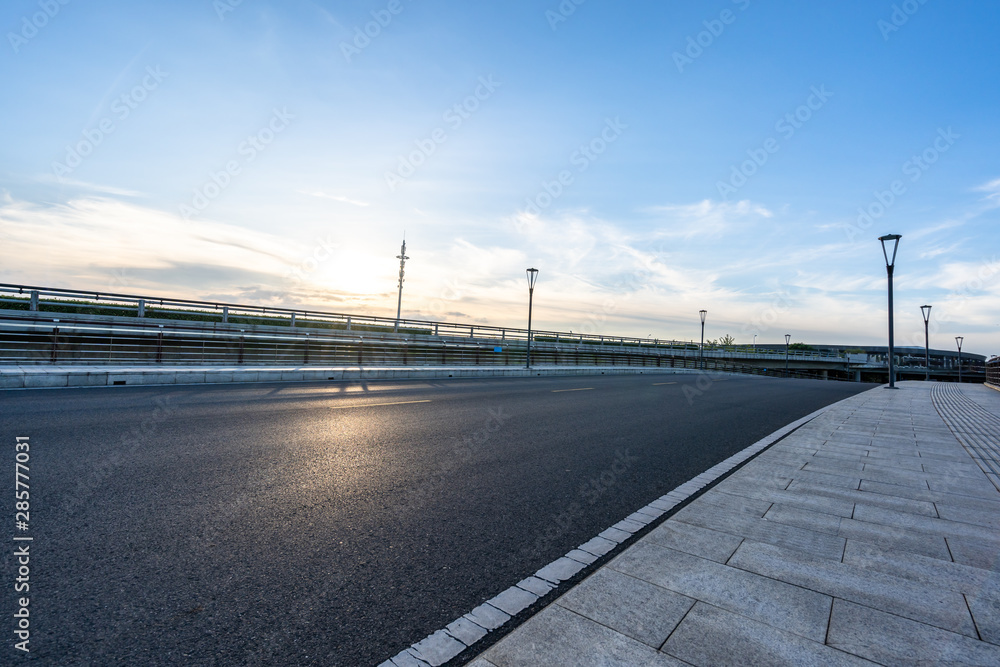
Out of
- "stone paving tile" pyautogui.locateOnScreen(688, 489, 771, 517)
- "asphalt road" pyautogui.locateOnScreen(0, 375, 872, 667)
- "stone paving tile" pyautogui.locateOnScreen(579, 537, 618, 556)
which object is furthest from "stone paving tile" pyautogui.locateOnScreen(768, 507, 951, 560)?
"stone paving tile" pyautogui.locateOnScreen(579, 537, 618, 556)

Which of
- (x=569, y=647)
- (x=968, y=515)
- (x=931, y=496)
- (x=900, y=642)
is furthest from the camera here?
(x=931, y=496)

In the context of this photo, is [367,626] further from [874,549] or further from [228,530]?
[874,549]

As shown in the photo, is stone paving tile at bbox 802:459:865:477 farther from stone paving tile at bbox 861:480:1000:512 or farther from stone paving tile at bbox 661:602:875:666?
stone paving tile at bbox 661:602:875:666

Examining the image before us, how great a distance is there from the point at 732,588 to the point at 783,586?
0.36 metres

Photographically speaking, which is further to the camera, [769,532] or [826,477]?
[826,477]

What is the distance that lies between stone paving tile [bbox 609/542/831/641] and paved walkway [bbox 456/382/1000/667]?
0.01 metres

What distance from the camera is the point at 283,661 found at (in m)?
2.19

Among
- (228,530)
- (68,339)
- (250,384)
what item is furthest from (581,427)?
(68,339)

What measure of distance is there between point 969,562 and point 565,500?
303 cm

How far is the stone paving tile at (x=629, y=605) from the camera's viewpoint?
2512 millimetres

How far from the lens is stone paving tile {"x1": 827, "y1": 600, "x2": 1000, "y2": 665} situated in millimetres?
2338

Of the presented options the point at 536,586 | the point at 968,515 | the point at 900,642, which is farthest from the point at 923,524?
the point at 536,586

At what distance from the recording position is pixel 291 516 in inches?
153

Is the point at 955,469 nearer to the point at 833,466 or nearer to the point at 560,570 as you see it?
the point at 833,466
